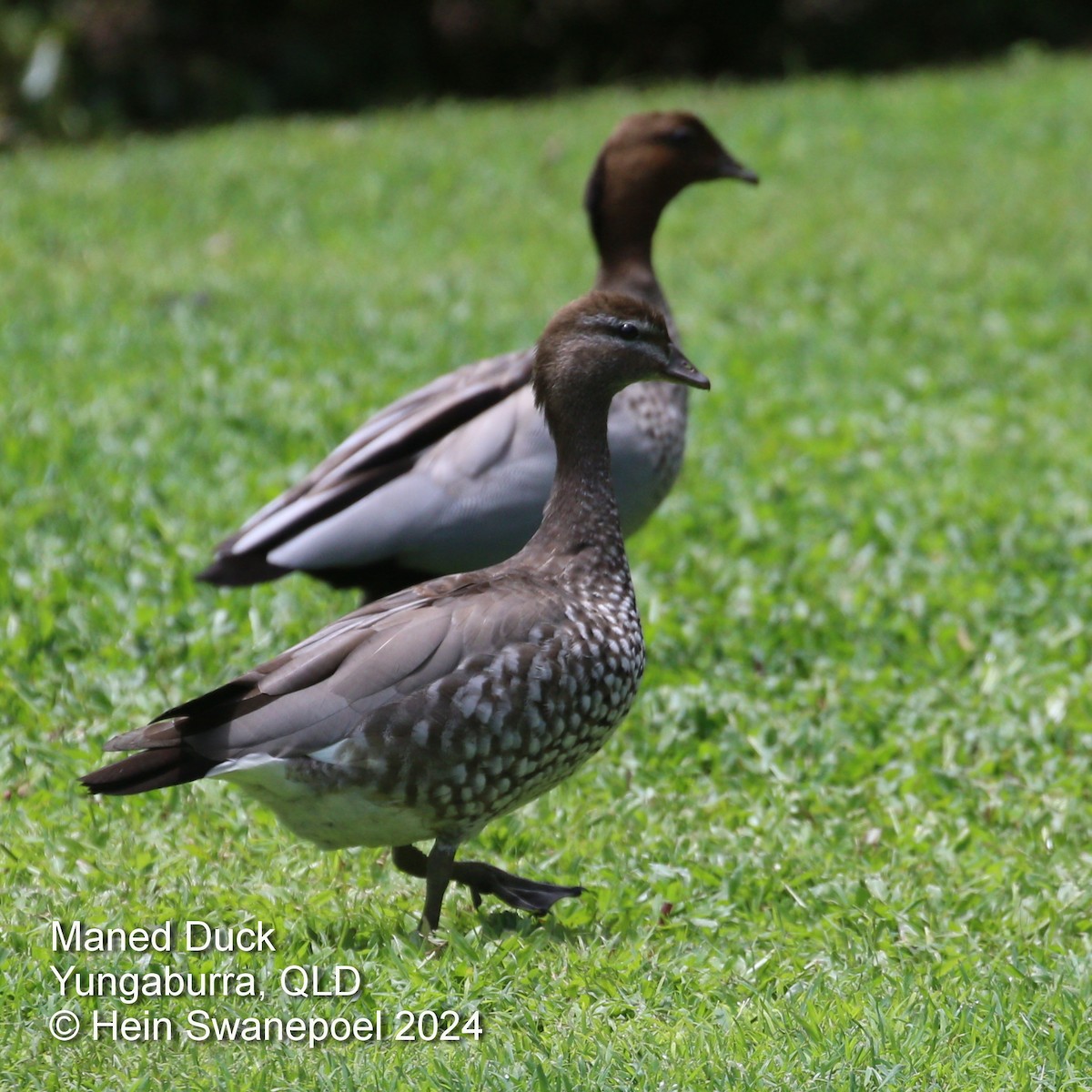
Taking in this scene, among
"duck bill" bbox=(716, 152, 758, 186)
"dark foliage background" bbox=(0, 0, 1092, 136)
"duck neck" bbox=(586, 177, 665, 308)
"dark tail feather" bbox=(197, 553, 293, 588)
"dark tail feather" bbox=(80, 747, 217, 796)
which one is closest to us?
"dark tail feather" bbox=(80, 747, 217, 796)

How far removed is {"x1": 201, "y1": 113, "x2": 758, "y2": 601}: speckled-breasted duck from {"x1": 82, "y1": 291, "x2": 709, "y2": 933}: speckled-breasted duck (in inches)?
36.1

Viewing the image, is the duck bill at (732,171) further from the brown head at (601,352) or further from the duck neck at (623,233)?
the brown head at (601,352)

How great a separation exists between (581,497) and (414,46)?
13.3 m

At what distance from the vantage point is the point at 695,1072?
9.92 feet

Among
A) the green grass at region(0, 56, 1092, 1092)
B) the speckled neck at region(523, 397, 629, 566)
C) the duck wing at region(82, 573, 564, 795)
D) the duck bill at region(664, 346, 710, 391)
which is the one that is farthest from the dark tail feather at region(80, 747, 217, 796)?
the duck bill at region(664, 346, 710, 391)

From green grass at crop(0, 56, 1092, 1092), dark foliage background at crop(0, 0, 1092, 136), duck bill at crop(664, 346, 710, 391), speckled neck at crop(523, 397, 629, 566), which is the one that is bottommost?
green grass at crop(0, 56, 1092, 1092)

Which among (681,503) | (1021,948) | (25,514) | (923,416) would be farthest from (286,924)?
(923,416)

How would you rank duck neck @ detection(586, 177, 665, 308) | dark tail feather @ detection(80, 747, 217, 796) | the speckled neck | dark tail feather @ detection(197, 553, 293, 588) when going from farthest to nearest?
duck neck @ detection(586, 177, 665, 308)
dark tail feather @ detection(197, 553, 293, 588)
the speckled neck
dark tail feather @ detection(80, 747, 217, 796)

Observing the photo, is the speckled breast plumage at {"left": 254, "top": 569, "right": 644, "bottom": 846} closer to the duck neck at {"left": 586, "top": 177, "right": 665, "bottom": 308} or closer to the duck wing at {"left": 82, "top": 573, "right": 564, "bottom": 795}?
the duck wing at {"left": 82, "top": 573, "right": 564, "bottom": 795}

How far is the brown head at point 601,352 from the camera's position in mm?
3898

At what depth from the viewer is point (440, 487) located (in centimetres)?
476

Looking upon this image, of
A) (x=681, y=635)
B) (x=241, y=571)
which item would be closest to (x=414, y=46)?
(x=681, y=635)

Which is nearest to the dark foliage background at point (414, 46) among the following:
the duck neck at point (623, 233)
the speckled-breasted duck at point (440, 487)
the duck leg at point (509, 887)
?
the duck neck at point (623, 233)

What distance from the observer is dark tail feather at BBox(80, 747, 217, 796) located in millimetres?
3287
